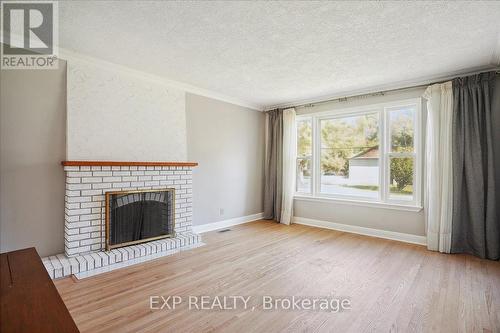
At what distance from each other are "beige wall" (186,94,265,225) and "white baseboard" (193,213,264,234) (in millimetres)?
67

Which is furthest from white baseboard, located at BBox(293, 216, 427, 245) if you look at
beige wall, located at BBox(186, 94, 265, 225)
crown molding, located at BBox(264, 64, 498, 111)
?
crown molding, located at BBox(264, 64, 498, 111)

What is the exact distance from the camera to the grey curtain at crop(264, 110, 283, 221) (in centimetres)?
551

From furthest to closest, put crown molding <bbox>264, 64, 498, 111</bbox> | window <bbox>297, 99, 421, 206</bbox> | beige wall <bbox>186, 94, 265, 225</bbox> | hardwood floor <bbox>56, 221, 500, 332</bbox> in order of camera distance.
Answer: beige wall <bbox>186, 94, 265, 225</bbox>
window <bbox>297, 99, 421, 206</bbox>
crown molding <bbox>264, 64, 498, 111</bbox>
hardwood floor <bbox>56, 221, 500, 332</bbox>

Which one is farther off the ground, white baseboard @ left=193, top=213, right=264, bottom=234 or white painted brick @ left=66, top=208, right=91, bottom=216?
white painted brick @ left=66, top=208, right=91, bottom=216

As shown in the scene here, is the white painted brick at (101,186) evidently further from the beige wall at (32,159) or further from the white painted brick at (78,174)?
Answer: the beige wall at (32,159)

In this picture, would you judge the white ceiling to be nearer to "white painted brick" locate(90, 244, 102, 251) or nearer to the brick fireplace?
the brick fireplace

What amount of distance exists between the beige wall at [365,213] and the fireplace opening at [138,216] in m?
2.74

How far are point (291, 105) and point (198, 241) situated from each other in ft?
10.9

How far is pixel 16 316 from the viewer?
0.84 meters

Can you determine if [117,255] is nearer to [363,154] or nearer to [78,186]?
[78,186]

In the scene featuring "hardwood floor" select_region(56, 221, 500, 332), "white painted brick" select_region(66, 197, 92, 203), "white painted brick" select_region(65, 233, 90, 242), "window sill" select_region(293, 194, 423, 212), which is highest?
"white painted brick" select_region(66, 197, 92, 203)

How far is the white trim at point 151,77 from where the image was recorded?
120 inches

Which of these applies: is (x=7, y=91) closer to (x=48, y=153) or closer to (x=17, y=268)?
(x=48, y=153)

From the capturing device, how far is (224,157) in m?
4.96
